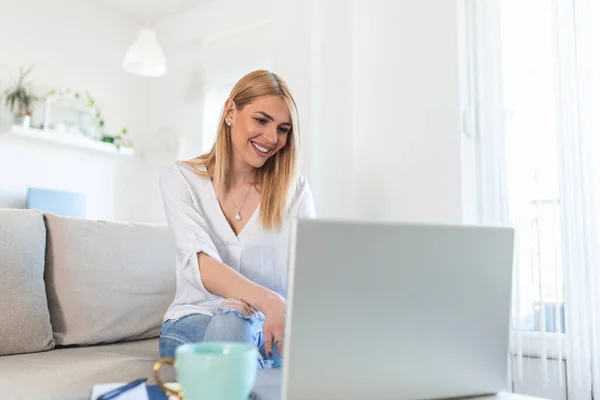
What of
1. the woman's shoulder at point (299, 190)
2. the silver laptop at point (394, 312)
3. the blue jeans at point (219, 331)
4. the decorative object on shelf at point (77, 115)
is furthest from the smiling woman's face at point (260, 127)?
the decorative object on shelf at point (77, 115)

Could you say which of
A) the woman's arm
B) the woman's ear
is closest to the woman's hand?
the woman's arm

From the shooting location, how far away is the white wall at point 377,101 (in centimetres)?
181

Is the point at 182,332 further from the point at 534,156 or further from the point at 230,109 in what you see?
the point at 534,156

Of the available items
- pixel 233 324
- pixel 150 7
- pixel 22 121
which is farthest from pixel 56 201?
pixel 233 324

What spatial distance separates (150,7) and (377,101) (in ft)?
8.48

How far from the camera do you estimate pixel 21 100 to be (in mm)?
3312

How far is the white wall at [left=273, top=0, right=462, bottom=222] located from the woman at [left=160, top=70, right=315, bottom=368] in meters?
0.62

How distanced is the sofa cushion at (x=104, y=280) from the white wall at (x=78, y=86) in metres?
2.08

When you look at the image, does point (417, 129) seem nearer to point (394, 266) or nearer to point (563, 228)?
point (563, 228)

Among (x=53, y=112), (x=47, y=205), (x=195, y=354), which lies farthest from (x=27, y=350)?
(x=53, y=112)

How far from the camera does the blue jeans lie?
3.01 ft

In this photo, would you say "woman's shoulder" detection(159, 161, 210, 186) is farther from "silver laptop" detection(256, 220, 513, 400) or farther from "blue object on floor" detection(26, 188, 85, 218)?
"blue object on floor" detection(26, 188, 85, 218)

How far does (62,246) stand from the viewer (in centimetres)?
142

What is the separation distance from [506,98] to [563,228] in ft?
1.57
